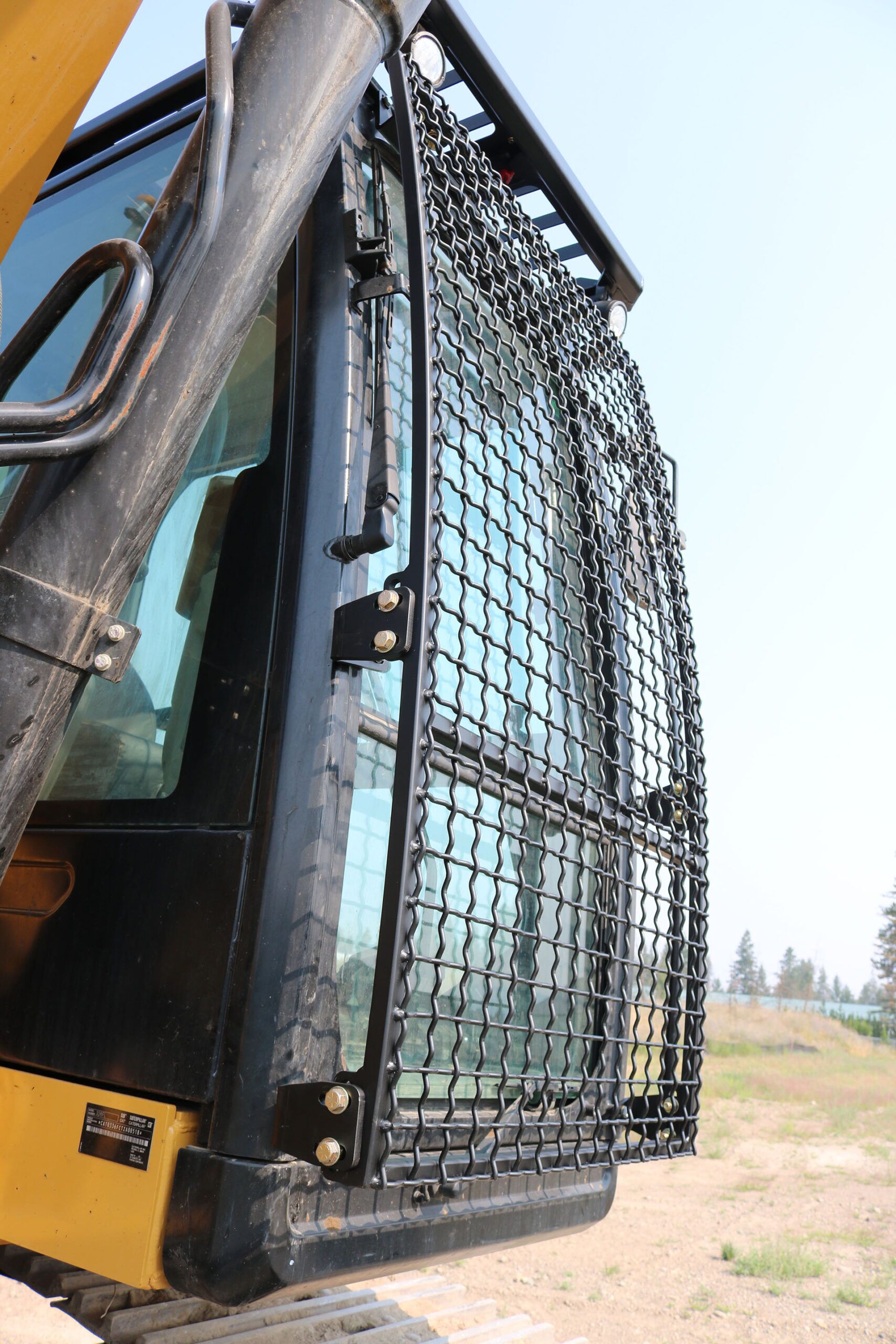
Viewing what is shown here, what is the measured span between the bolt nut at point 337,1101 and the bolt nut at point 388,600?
567 millimetres

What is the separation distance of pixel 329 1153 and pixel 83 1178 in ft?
1.18

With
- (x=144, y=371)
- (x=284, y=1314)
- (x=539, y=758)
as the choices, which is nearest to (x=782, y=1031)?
(x=284, y=1314)

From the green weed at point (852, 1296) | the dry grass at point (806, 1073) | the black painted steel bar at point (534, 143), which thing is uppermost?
the black painted steel bar at point (534, 143)

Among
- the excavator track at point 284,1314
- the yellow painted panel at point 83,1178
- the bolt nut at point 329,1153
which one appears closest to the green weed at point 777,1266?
the excavator track at point 284,1314

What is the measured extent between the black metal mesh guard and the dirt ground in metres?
2.70

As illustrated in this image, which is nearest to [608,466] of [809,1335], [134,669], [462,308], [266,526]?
[462,308]

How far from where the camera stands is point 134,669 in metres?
1.61

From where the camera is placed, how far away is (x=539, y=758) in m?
1.52

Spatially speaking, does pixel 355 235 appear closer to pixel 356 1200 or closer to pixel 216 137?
pixel 216 137

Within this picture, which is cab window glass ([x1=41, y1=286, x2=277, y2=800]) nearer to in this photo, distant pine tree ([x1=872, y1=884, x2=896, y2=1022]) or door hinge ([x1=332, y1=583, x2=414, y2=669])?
door hinge ([x1=332, y1=583, x2=414, y2=669])

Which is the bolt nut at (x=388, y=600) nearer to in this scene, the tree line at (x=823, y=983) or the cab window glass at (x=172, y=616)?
the cab window glass at (x=172, y=616)

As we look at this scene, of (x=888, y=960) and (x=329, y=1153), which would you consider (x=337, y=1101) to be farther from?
(x=888, y=960)

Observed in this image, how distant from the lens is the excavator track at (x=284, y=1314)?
1.50 metres

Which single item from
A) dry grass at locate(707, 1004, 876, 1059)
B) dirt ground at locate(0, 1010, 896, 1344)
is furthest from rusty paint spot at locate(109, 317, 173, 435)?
dry grass at locate(707, 1004, 876, 1059)
